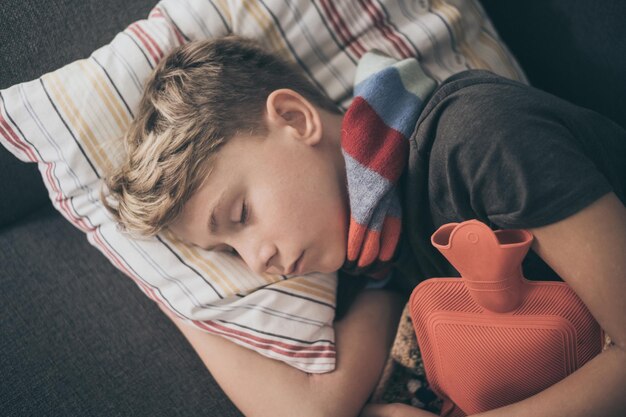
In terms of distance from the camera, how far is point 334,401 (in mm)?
886

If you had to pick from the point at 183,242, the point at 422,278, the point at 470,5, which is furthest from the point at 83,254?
the point at 470,5

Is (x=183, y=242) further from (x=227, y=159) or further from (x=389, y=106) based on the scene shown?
(x=389, y=106)

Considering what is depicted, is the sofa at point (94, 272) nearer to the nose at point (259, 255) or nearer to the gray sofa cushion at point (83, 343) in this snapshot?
the gray sofa cushion at point (83, 343)

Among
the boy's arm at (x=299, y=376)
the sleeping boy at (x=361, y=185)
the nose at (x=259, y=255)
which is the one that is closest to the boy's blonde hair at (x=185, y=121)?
the sleeping boy at (x=361, y=185)

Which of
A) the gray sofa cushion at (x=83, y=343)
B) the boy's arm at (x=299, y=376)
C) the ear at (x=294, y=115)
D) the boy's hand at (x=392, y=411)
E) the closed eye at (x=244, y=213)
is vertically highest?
the ear at (x=294, y=115)

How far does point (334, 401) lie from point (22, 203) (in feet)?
2.47

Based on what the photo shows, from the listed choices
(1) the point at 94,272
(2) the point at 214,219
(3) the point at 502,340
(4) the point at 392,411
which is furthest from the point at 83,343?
(3) the point at 502,340

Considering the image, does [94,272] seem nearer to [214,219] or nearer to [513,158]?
[214,219]

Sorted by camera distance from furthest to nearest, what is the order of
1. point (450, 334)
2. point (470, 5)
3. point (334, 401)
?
point (470, 5) → point (334, 401) → point (450, 334)

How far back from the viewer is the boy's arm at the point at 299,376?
2.91 ft

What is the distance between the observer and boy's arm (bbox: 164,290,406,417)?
886mm

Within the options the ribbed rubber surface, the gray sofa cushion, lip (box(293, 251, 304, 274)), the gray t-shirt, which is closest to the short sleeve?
the gray t-shirt

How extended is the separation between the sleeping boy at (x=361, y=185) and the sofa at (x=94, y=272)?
0.30 feet

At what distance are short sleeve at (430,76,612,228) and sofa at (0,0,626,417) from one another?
0.32 metres
